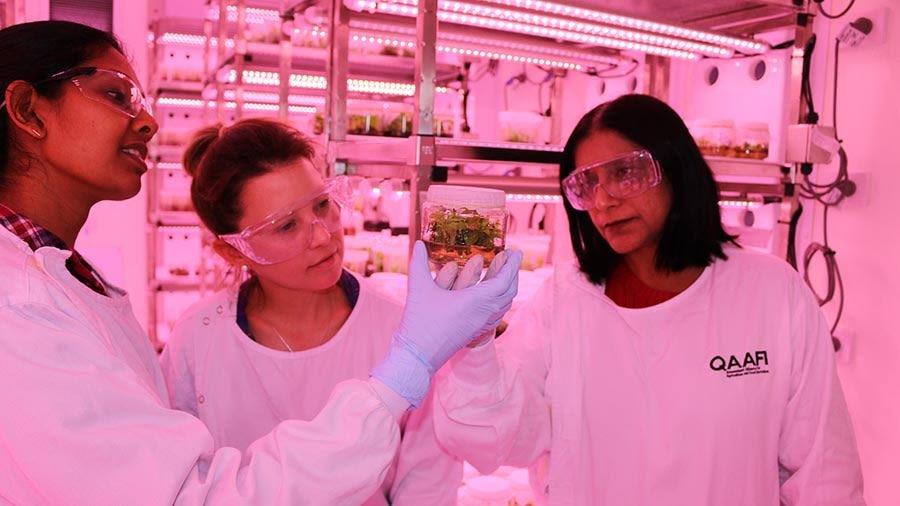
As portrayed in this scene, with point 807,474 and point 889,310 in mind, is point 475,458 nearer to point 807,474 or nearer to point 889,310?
point 807,474

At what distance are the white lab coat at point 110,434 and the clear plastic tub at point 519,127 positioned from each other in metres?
1.81

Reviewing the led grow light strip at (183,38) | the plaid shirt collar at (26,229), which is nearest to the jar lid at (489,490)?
the plaid shirt collar at (26,229)

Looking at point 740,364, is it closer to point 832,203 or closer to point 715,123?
point 715,123

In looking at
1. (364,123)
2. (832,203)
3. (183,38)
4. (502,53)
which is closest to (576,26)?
(502,53)

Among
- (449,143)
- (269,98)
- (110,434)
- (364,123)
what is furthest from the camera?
(269,98)

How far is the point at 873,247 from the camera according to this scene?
3250mm

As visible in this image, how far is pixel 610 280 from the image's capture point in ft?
6.66

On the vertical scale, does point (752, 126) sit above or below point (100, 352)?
above

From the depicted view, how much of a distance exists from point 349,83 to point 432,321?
8.82 ft

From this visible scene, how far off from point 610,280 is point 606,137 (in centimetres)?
40

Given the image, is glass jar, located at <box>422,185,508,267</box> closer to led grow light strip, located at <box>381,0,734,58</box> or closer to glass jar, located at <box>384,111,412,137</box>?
led grow light strip, located at <box>381,0,734,58</box>

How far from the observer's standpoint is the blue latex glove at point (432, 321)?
1.30m

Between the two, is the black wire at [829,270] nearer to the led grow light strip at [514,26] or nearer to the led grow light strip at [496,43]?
the led grow light strip at [514,26]

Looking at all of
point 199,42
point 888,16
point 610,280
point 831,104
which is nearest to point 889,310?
point 831,104
